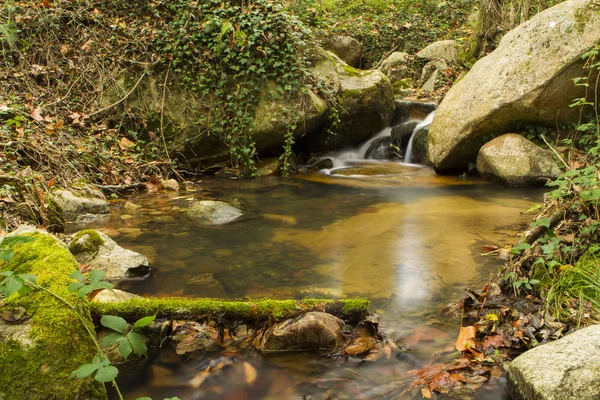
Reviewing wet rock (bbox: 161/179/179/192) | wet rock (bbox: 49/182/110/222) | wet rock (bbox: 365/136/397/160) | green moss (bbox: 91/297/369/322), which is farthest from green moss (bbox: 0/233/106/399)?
wet rock (bbox: 365/136/397/160)

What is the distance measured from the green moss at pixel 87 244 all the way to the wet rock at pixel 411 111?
842 cm

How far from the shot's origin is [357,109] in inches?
392

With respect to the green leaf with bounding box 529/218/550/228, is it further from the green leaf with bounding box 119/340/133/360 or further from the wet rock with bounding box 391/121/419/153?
the wet rock with bounding box 391/121/419/153

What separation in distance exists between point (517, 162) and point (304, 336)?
580 cm

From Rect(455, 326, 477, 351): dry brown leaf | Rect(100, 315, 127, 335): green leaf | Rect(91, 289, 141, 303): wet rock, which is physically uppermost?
Rect(100, 315, 127, 335): green leaf

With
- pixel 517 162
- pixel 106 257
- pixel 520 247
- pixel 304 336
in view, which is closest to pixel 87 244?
pixel 106 257

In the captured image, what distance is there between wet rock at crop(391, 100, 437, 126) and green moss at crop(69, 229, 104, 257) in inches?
331

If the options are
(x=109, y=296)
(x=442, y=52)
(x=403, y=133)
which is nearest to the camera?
(x=109, y=296)

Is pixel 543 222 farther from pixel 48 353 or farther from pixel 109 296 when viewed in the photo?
pixel 48 353

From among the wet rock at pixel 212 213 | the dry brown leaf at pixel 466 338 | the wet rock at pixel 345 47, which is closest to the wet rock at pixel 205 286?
the wet rock at pixel 212 213

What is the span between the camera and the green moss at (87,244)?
12.9 feet

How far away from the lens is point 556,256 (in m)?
3.15

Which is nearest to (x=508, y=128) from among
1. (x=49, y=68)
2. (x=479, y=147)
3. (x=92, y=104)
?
(x=479, y=147)

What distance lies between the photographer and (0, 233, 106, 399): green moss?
74.8 inches
